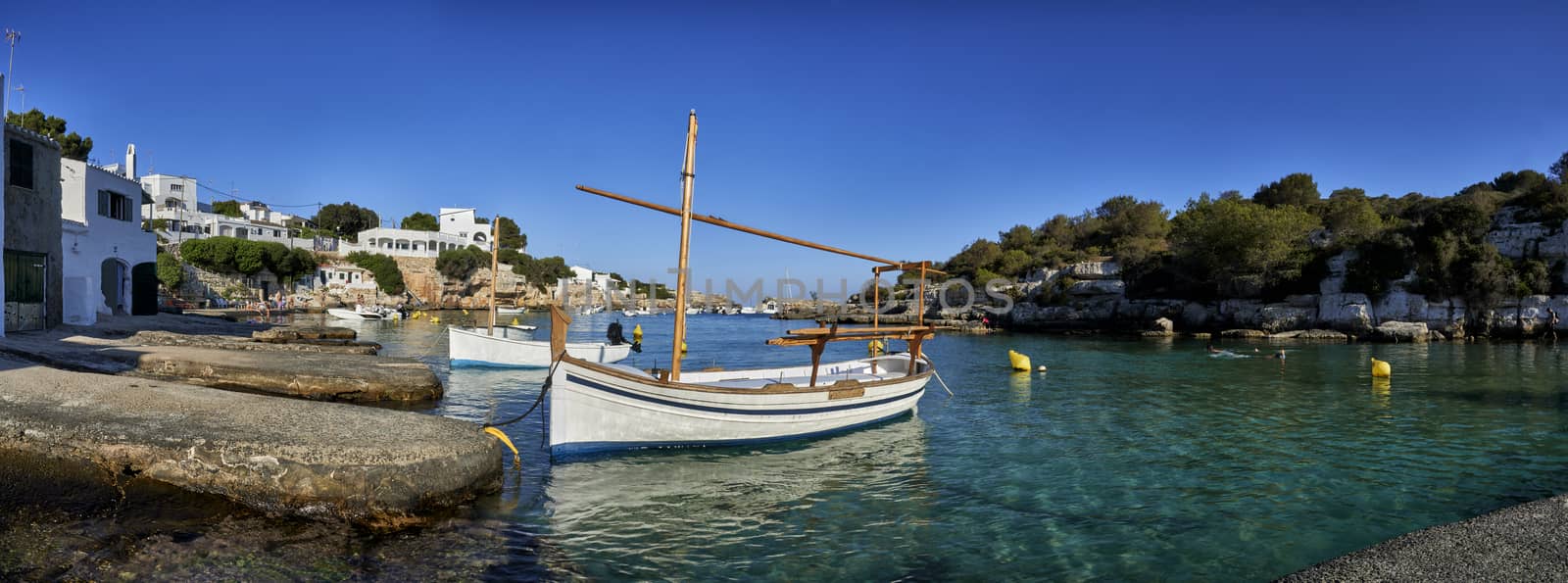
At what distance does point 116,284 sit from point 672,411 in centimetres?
3112

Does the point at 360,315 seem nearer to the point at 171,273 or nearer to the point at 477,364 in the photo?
the point at 171,273

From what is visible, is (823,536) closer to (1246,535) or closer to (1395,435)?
(1246,535)

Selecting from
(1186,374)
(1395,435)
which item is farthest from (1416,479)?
(1186,374)

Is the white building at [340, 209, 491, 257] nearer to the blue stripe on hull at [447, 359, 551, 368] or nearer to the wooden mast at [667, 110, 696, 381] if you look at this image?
the blue stripe on hull at [447, 359, 551, 368]

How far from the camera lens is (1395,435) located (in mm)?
14180

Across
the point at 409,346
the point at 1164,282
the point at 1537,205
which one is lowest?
the point at 409,346

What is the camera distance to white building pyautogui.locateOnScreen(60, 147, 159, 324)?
22.9m

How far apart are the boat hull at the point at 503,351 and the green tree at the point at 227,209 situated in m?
90.7

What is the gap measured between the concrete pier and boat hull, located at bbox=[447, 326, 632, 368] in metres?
16.6

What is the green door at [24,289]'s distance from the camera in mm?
17141

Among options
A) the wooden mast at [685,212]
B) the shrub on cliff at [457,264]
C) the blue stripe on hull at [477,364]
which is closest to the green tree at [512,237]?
the shrub on cliff at [457,264]

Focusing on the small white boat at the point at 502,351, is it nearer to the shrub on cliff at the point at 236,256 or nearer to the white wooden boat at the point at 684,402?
the white wooden boat at the point at 684,402

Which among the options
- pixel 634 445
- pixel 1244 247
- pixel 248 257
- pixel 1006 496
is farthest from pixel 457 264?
pixel 1006 496

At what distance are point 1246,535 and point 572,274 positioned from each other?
123 m
